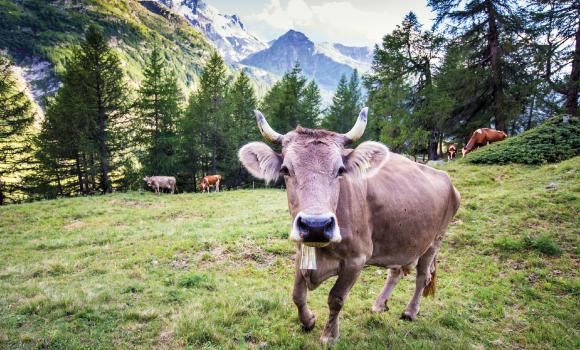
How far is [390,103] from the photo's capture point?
2534 centimetres

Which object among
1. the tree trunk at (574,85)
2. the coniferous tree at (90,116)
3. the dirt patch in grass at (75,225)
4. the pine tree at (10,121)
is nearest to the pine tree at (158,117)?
the coniferous tree at (90,116)

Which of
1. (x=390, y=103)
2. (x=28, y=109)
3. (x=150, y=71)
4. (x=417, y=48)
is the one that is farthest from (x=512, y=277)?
(x=28, y=109)

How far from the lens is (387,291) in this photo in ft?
17.2

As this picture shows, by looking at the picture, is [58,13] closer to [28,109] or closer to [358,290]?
[28,109]

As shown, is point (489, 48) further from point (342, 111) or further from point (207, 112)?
point (207, 112)

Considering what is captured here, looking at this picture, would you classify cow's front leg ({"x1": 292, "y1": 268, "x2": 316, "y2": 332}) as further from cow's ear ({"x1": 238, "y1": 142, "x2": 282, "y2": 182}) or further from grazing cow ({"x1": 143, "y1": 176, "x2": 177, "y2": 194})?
grazing cow ({"x1": 143, "y1": 176, "x2": 177, "y2": 194})

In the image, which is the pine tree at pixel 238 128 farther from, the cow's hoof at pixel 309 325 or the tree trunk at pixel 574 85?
the cow's hoof at pixel 309 325

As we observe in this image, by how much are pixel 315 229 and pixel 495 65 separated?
81.0 ft

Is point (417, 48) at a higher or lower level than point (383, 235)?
higher

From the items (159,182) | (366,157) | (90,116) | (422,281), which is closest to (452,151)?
(422,281)

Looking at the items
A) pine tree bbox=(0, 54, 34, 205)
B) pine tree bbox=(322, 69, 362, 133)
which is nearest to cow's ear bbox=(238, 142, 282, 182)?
pine tree bbox=(0, 54, 34, 205)

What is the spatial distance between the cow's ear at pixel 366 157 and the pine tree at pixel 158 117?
30202 millimetres

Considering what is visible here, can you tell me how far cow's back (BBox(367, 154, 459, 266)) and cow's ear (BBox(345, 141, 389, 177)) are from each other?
73 cm

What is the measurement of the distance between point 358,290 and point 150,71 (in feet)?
102
